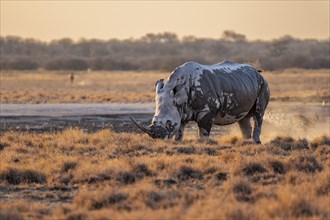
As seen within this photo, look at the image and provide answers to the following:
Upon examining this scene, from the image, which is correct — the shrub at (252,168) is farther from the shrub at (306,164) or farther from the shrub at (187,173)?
the shrub at (187,173)

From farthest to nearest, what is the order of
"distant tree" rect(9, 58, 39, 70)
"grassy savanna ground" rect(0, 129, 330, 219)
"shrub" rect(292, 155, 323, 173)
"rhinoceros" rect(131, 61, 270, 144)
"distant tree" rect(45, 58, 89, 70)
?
"distant tree" rect(45, 58, 89, 70), "distant tree" rect(9, 58, 39, 70), "rhinoceros" rect(131, 61, 270, 144), "shrub" rect(292, 155, 323, 173), "grassy savanna ground" rect(0, 129, 330, 219)

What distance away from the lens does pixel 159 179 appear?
12.9 meters

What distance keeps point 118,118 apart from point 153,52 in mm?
100189

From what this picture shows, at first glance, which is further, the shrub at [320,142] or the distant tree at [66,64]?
the distant tree at [66,64]

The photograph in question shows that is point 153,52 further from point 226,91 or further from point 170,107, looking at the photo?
point 170,107

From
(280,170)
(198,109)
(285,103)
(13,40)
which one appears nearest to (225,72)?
(198,109)

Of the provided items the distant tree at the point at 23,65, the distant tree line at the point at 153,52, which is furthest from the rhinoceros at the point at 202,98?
the distant tree at the point at 23,65

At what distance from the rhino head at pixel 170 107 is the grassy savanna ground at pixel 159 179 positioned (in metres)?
0.34

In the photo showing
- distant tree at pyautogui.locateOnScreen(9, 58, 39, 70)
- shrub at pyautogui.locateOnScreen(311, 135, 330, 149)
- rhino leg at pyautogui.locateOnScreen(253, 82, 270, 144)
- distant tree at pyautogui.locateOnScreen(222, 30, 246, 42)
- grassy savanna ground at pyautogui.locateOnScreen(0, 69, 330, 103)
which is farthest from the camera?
distant tree at pyautogui.locateOnScreen(222, 30, 246, 42)

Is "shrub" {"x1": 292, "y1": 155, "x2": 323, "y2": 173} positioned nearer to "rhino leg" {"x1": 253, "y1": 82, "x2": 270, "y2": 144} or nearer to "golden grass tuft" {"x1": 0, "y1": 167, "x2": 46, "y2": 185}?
"golden grass tuft" {"x1": 0, "y1": 167, "x2": 46, "y2": 185}

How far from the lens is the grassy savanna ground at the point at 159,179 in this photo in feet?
32.9

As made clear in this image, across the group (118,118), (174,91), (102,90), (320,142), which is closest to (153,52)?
(102,90)

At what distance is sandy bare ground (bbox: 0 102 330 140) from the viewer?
24766mm

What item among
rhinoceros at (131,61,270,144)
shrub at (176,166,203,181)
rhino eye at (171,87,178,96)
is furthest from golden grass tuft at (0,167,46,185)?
rhino eye at (171,87,178,96)
